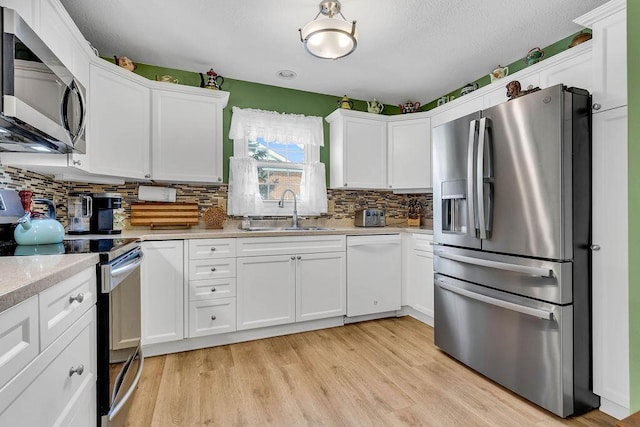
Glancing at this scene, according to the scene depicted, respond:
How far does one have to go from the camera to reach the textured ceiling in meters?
2.05

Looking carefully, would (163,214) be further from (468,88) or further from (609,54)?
(609,54)

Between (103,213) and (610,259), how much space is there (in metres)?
3.11

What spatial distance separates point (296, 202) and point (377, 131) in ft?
3.91

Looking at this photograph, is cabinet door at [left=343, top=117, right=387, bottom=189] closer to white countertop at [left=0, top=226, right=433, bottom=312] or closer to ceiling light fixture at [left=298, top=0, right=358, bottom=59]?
ceiling light fixture at [left=298, top=0, right=358, bottom=59]

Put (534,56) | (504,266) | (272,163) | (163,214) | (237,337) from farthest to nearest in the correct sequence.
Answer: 1. (272,163)
2. (163,214)
3. (237,337)
4. (534,56)
5. (504,266)

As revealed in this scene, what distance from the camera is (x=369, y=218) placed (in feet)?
11.1

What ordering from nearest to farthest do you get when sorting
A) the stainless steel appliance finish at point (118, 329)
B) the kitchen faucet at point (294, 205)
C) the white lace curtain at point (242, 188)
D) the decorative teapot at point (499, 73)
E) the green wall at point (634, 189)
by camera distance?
1. the green wall at point (634, 189)
2. the stainless steel appliance finish at point (118, 329)
3. the decorative teapot at point (499, 73)
4. the white lace curtain at point (242, 188)
5. the kitchen faucet at point (294, 205)

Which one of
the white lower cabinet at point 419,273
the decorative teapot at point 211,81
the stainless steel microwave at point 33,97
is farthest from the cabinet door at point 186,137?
the white lower cabinet at point 419,273

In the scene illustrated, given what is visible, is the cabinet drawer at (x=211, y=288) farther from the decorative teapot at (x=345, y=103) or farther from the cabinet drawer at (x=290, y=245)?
the decorative teapot at (x=345, y=103)

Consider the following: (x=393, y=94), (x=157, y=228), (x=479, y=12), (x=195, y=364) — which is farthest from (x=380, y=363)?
(x=393, y=94)

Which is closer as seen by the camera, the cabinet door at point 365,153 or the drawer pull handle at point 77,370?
the drawer pull handle at point 77,370

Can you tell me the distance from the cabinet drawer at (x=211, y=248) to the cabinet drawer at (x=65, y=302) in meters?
1.13

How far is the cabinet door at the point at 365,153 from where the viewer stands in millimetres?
3361

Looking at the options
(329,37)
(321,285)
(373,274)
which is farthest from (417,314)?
(329,37)
